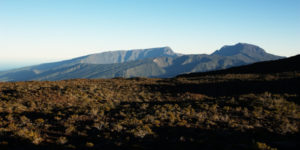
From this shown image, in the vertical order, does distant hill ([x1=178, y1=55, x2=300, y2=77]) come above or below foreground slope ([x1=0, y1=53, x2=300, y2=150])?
above

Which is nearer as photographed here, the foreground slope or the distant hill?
the foreground slope

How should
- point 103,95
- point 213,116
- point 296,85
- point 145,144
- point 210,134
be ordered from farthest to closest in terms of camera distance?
point 296,85 → point 103,95 → point 213,116 → point 210,134 → point 145,144

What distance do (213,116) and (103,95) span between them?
15.3 m

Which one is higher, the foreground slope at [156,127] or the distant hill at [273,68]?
the distant hill at [273,68]

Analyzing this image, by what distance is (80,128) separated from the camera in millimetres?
12016

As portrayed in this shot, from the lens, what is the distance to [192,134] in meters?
10.7

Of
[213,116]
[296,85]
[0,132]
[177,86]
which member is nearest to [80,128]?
[0,132]

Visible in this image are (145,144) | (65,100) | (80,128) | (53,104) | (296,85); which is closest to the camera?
(145,144)

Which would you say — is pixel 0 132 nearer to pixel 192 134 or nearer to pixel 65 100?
pixel 65 100

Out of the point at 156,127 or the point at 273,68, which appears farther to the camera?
the point at 273,68

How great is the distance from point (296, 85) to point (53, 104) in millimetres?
33396

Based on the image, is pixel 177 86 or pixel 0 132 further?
pixel 177 86

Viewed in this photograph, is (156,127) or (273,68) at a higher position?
(273,68)

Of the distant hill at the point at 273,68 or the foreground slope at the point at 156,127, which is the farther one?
the distant hill at the point at 273,68
